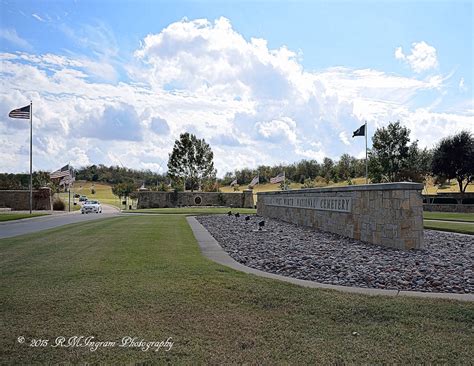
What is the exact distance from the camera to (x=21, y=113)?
33.9 m

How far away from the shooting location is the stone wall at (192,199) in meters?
55.3

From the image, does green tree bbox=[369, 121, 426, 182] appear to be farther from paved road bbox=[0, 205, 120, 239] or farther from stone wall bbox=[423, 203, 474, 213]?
paved road bbox=[0, 205, 120, 239]

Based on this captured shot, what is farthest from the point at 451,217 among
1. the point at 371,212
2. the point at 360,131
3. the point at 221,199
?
the point at 221,199

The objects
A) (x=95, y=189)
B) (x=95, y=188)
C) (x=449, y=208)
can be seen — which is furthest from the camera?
(x=95, y=188)

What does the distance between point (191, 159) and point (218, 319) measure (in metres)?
59.1

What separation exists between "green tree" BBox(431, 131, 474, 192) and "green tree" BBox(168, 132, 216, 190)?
31.6 m

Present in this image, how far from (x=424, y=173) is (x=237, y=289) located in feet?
161

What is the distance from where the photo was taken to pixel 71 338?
15.1ft

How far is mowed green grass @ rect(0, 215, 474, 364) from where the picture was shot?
4.20 m

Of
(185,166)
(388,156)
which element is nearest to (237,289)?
(388,156)

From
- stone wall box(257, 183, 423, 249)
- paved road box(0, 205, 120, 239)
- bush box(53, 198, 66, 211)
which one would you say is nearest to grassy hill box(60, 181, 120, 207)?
bush box(53, 198, 66, 211)

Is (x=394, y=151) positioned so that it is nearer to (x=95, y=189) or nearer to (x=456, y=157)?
(x=456, y=157)

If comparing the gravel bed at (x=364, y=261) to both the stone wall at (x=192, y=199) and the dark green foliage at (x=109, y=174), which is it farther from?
the dark green foliage at (x=109, y=174)

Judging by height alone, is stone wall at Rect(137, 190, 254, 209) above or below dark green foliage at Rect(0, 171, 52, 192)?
below
